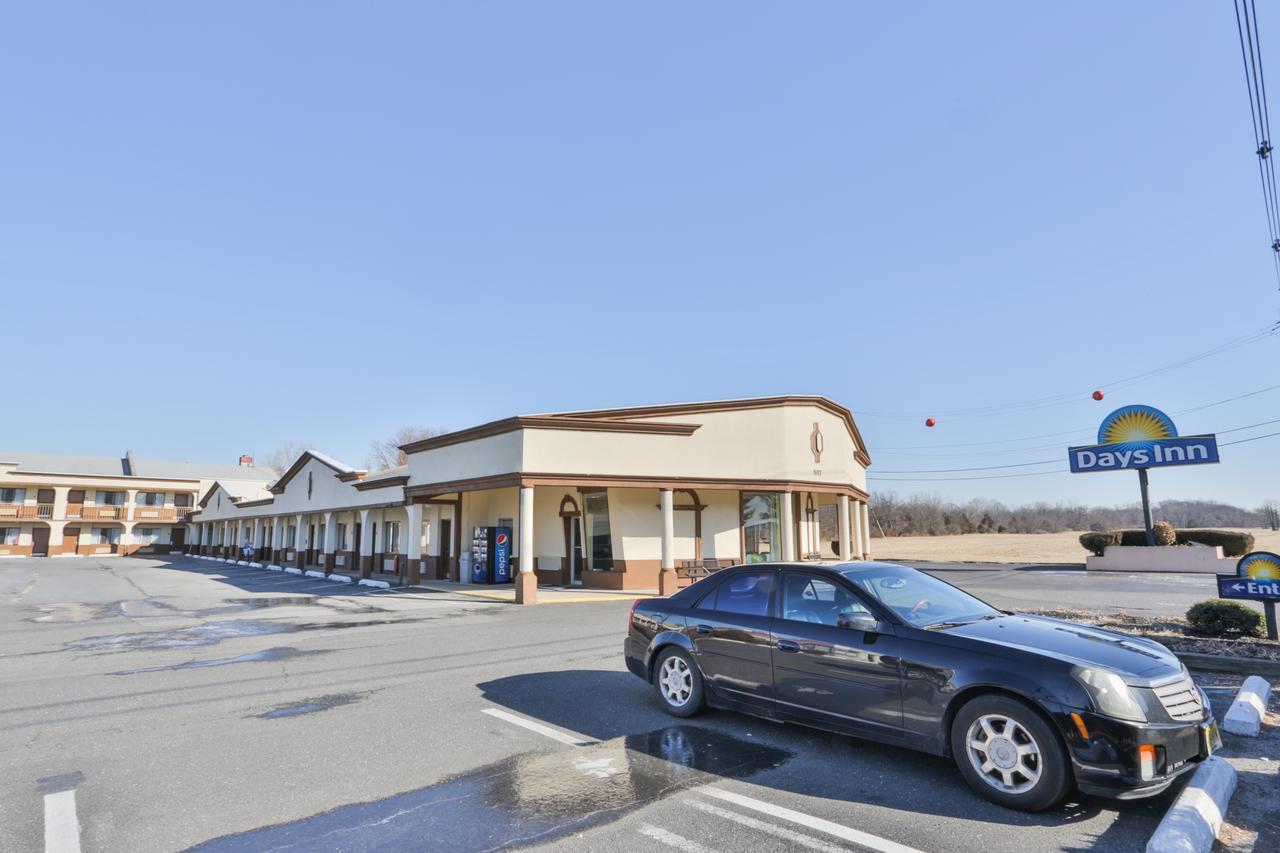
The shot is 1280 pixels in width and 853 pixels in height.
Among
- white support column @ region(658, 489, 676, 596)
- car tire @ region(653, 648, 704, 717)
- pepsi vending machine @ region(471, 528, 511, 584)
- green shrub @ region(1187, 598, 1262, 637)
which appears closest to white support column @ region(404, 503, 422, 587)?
pepsi vending machine @ region(471, 528, 511, 584)

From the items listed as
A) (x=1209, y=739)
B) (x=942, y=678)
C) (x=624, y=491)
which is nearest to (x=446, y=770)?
(x=942, y=678)

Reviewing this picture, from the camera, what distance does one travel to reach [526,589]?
1891 centimetres

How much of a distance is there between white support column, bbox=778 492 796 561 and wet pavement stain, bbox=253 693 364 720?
18382mm

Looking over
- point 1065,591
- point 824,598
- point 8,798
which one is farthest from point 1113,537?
point 8,798

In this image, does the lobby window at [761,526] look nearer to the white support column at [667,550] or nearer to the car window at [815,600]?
the white support column at [667,550]

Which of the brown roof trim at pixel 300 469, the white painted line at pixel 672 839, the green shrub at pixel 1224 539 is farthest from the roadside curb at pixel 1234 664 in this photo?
the green shrub at pixel 1224 539

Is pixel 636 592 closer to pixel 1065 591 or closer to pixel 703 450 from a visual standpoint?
pixel 703 450

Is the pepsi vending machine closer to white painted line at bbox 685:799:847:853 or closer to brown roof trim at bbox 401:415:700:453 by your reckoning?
brown roof trim at bbox 401:415:700:453

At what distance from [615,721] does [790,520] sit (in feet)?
63.0

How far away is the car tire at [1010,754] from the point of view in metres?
4.18

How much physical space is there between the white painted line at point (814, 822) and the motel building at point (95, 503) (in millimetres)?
66203

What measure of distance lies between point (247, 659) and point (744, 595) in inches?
332

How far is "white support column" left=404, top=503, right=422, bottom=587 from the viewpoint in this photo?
84.4ft

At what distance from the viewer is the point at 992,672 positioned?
14.6 feet
